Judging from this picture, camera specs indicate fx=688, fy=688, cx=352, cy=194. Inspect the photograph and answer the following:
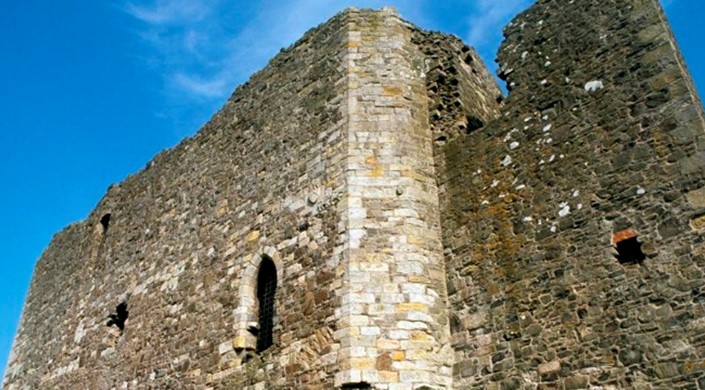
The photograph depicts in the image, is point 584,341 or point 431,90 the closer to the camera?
point 584,341

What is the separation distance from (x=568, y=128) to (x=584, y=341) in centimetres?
275

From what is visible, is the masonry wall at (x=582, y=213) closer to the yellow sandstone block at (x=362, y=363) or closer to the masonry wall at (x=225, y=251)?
the yellow sandstone block at (x=362, y=363)

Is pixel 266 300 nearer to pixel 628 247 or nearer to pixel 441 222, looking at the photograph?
pixel 441 222

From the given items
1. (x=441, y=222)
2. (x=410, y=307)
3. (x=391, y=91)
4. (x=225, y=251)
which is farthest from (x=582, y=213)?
(x=225, y=251)

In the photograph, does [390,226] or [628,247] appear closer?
[628,247]

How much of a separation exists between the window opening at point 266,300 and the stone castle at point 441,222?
3 centimetres

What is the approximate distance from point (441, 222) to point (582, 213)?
7.22 feet

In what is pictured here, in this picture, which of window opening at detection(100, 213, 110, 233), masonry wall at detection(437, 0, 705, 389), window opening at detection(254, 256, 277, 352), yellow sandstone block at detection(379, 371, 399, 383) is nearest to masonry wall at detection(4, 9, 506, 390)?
yellow sandstone block at detection(379, 371, 399, 383)

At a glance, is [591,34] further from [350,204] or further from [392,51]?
[350,204]

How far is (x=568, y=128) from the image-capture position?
8.75 m

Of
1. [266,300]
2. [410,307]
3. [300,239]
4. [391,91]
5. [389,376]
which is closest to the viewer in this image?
[389,376]

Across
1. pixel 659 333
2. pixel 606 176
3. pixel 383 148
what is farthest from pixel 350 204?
pixel 659 333

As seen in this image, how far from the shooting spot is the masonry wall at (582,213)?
7152mm

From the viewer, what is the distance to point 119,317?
14344 mm
